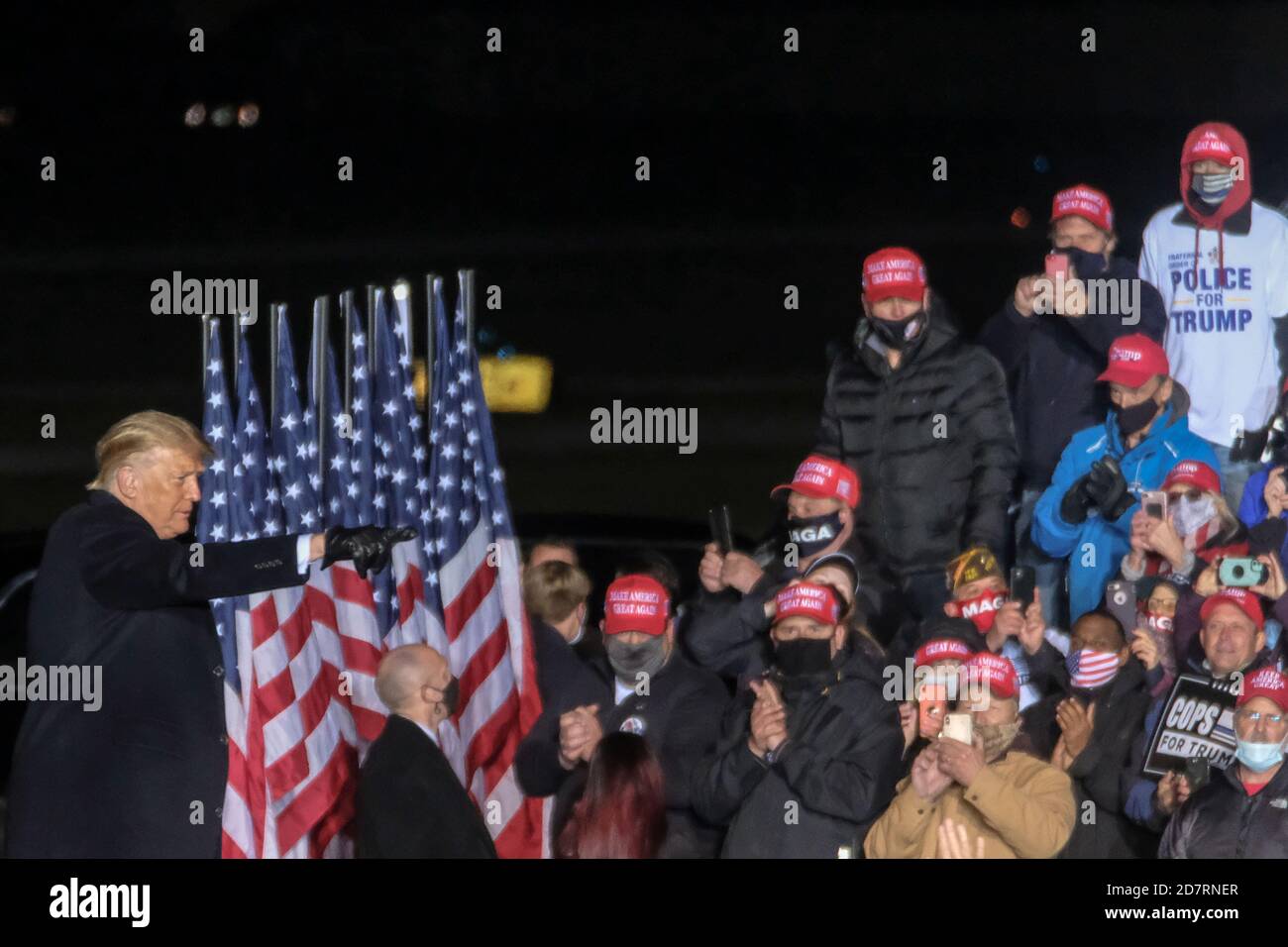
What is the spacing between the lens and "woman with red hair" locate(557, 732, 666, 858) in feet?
22.4

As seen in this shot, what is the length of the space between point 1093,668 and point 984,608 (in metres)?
0.38

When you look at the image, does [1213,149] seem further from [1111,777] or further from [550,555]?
[550,555]

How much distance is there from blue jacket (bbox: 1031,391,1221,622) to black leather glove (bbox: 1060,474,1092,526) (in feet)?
0.06

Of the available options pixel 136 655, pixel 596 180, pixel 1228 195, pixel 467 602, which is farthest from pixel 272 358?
pixel 1228 195

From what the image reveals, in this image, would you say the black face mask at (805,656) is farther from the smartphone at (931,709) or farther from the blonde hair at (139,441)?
the blonde hair at (139,441)

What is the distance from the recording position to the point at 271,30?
876 centimetres

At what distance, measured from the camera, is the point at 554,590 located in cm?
748

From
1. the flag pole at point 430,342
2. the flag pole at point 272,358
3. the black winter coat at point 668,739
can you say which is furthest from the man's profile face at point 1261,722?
the flag pole at point 272,358

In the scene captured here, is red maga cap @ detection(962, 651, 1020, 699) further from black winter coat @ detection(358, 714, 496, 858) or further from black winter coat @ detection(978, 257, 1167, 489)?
black winter coat @ detection(358, 714, 496, 858)

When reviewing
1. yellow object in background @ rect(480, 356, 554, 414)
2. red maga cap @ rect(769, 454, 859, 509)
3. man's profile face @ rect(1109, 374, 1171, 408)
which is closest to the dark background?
yellow object in background @ rect(480, 356, 554, 414)

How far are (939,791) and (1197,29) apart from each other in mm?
3143
